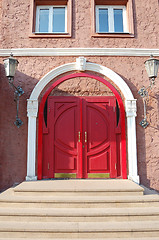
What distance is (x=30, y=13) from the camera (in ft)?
17.3

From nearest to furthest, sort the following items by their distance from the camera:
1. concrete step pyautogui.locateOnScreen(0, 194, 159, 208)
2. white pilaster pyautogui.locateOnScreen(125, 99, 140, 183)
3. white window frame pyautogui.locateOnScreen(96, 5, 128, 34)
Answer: concrete step pyautogui.locateOnScreen(0, 194, 159, 208) < white pilaster pyautogui.locateOnScreen(125, 99, 140, 183) < white window frame pyautogui.locateOnScreen(96, 5, 128, 34)

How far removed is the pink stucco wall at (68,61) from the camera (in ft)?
15.4

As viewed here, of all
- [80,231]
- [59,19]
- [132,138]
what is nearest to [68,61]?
[59,19]

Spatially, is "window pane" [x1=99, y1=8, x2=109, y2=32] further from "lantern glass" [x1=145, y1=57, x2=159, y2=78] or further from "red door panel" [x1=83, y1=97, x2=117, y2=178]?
"red door panel" [x1=83, y1=97, x2=117, y2=178]

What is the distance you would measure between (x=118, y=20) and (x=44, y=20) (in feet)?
7.01

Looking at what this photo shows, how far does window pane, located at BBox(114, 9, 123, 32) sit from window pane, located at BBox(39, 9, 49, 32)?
197cm

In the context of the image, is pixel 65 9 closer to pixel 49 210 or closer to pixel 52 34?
pixel 52 34

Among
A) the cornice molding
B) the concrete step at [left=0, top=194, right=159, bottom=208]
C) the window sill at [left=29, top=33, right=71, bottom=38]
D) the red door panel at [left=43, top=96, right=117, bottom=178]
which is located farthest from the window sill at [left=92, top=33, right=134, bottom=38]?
the concrete step at [left=0, top=194, right=159, bottom=208]

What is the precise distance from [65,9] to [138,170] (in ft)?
16.0

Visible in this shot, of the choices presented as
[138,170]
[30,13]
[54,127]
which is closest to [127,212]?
[138,170]

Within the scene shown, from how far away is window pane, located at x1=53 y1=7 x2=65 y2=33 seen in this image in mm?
5441

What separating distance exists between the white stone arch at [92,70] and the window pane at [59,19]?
1.22 metres

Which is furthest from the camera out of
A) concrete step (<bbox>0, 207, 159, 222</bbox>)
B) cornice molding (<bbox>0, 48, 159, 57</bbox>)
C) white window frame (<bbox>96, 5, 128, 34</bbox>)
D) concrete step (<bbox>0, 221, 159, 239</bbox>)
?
white window frame (<bbox>96, 5, 128, 34</bbox>)

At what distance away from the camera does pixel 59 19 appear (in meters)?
5.50
